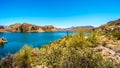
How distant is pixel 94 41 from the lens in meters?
53.3

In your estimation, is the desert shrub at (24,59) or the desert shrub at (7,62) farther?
the desert shrub at (24,59)

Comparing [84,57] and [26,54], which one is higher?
[84,57]

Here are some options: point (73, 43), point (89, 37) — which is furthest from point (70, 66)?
point (89, 37)

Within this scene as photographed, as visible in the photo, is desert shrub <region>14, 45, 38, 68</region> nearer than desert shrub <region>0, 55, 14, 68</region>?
No

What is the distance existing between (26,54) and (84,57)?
20783 mm

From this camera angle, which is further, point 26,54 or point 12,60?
point 26,54

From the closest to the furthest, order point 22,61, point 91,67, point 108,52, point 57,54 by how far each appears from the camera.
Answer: point 91,67
point 57,54
point 22,61
point 108,52

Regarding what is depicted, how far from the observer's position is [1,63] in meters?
33.6

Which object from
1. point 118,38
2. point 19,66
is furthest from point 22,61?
point 118,38

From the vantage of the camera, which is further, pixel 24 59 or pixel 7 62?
pixel 24 59

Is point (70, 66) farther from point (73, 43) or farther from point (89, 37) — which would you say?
point (89, 37)

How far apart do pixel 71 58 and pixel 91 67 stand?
73.1 inches

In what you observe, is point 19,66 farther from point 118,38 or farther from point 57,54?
point 118,38

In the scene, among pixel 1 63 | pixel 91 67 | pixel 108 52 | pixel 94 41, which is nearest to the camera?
pixel 91 67
